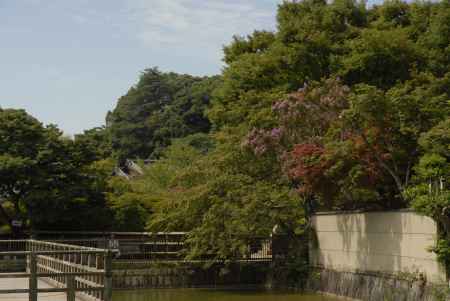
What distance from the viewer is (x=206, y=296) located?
86.4 feet

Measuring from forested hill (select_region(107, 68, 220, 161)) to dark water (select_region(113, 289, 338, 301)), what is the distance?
140 feet

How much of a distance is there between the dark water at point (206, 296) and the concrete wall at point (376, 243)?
5.89 ft

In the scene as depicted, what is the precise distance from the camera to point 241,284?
2945cm

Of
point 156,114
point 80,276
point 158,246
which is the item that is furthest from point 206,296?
point 156,114

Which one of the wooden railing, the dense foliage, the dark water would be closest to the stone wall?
the dark water

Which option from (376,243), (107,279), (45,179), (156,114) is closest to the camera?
(107,279)

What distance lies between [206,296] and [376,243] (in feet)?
20.3

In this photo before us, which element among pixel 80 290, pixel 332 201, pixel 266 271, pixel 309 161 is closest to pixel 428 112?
pixel 309 161

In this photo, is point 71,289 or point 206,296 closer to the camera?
point 71,289

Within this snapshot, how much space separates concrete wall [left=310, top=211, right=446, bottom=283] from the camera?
21.1 metres

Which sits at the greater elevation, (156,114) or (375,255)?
(156,114)

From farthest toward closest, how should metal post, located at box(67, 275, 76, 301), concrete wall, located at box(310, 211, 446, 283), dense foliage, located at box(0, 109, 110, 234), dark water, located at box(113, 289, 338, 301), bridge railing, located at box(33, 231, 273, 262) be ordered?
1. dense foliage, located at box(0, 109, 110, 234)
2. bridge railing, located at box(33, 231, 273, 262)
3. dark water, located at box(113, 289, 338, 301)
4. concrete wall, located at box(310, 211, 446, 283)
5. metal post, located at box(67, 275, 76, 301)

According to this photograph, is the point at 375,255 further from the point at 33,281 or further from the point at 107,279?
the point at 33,281

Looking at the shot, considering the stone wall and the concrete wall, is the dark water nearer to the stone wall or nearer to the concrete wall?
the stone wall
